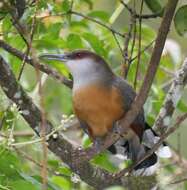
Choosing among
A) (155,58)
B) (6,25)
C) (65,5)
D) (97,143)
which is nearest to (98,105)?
(97,143)

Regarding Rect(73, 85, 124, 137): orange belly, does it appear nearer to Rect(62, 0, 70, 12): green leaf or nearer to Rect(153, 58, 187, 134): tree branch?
Rect(153, 58, 187, 134): tree branch

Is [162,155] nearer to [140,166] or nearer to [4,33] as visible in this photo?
[140,166]

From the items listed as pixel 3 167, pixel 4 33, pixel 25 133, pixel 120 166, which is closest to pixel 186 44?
pixel 25 133

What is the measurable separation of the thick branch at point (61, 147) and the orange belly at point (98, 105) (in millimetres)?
320

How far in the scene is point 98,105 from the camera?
347 centimetres

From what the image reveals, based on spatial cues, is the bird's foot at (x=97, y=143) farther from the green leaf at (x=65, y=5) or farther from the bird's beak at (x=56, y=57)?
the green leaf at (x=65, y=5)

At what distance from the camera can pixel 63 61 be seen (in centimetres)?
360

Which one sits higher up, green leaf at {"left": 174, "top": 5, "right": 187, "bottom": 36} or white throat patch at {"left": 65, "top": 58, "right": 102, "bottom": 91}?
green leaf at {"left": 174, "top": 5, "right": 187, "bottom": 36}

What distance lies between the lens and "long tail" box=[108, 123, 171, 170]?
138 inches

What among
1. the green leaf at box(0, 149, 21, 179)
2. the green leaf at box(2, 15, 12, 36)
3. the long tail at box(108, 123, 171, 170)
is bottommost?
the long tail at box(108, 123, 171, 170)

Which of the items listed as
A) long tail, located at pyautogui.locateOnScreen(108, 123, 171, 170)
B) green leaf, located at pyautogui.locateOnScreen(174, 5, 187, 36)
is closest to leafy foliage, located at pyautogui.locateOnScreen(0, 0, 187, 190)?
green leaf, located at pyautogui.locateOnScreen(174, 5, 187, 36)

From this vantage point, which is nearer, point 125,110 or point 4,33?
point 4,33

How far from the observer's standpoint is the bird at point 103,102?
3.42 m

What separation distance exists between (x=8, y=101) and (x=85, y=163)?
533 millimetres
